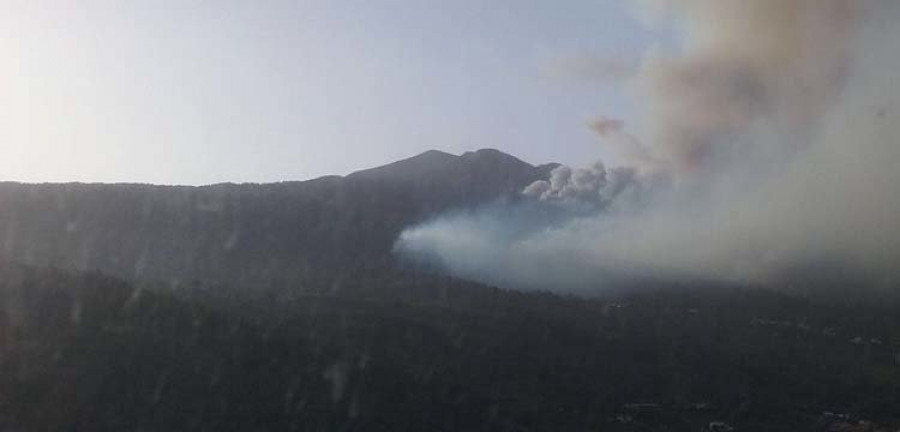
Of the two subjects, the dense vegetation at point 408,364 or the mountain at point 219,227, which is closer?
the dense vegetation at point 408,364

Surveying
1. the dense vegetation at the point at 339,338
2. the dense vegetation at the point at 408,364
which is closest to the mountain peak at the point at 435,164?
the dense vegetation at the point at 339,338

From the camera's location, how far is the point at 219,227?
10619cm

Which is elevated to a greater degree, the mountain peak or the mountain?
the mountain peak

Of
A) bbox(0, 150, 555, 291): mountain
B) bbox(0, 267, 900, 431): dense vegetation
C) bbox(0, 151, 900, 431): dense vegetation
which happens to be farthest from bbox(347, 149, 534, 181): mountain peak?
bbox(0, 267, 900, 431): dense vegetation

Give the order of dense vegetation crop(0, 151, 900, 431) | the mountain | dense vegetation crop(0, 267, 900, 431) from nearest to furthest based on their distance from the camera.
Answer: dense vegetation crop(0, 267, 900, 431), dense vegetation crop(0, 151, 900, 431), the mountain

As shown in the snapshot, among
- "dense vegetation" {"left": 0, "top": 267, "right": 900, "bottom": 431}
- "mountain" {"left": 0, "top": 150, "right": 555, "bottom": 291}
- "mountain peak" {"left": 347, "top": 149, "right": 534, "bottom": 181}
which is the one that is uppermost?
→ "mountain peak" {"left": 347, "top": 149, "right": 534, "bottom": 181}

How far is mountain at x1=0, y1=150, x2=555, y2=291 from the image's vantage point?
291ft

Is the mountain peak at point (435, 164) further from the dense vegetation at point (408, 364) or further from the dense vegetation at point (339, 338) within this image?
the dense vegetation at point (408, 364)

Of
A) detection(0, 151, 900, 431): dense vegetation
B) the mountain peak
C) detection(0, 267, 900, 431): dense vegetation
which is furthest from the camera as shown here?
the mountain peak

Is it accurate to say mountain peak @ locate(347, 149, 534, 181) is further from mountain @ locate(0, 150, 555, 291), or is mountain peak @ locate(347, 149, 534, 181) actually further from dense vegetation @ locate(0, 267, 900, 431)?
dense vegetation @ locate(0, 267, 900, 431)

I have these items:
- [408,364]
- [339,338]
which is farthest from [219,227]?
[408,364]

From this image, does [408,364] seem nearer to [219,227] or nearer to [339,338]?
[339,338]

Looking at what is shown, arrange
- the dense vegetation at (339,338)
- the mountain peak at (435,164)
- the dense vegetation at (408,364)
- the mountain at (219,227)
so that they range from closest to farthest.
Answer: the dense vegetation at (408,364) → the dense vegetation at (339,338) → the mountain at (219,227) → the mountain peak at (435,164)

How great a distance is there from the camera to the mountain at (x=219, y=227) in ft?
291
